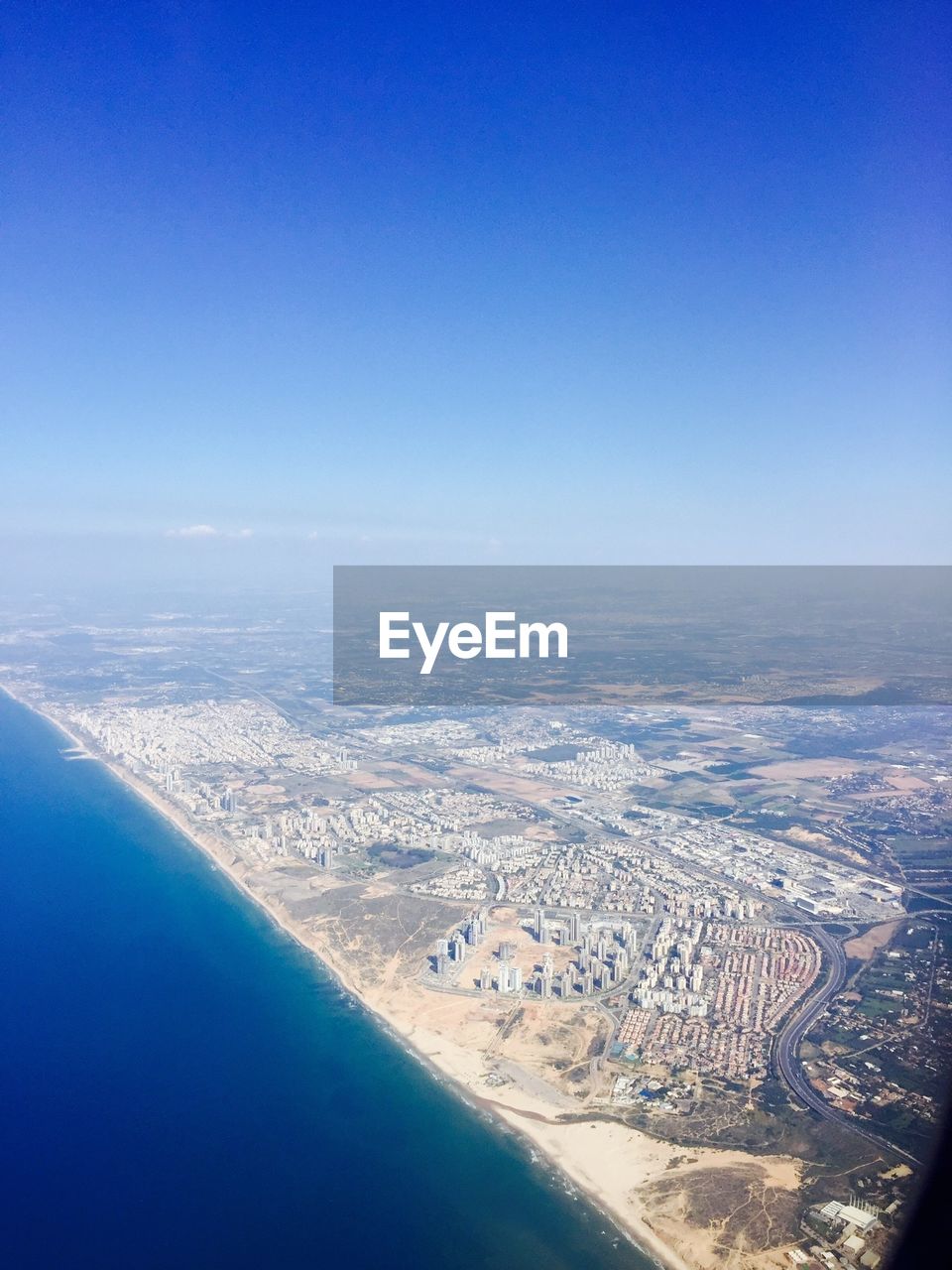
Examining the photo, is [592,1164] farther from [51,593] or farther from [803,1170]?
[51,593]

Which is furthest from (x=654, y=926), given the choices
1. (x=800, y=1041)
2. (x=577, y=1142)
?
(x=577, y=1142)

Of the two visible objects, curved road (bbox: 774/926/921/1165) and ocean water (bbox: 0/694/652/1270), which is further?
curved road (bbox: 774/926/921/1165)

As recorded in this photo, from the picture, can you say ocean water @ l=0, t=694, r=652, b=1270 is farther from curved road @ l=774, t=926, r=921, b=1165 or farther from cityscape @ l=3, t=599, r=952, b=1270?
curved road @ l=774, t=926, r=921, b=1165

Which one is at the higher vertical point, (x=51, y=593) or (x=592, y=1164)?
(x=51, y=593)

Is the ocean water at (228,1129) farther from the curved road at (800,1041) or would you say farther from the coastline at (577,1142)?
the curved road at (800,1041)

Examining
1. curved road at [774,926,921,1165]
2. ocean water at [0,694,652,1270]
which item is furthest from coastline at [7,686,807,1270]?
curved road at [774,926,921,1165]

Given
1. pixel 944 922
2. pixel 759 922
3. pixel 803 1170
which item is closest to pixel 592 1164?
pixel 803 1170
